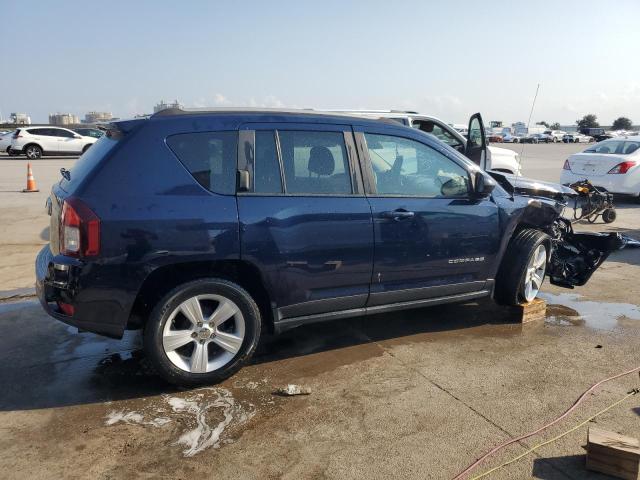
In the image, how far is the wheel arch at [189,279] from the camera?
3604 millimetres

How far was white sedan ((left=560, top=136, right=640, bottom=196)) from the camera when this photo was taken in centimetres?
1239

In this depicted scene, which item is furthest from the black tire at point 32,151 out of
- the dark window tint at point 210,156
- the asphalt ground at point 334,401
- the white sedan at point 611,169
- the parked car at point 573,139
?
the parked car at point 573,139

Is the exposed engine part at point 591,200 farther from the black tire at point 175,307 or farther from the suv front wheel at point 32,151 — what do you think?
the suv front wheel at point 32,151

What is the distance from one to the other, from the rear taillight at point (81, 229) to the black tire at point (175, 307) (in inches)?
21.7

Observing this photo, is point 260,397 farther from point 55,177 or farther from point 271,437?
point 55,177

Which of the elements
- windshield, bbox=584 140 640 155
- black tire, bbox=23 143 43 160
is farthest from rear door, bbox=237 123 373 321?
black tire, bbox=23 143 43 160

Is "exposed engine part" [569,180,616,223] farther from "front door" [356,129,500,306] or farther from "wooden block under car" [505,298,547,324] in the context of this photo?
"front door" [356,129,500,306]

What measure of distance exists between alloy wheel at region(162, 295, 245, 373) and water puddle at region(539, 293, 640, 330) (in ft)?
10.3

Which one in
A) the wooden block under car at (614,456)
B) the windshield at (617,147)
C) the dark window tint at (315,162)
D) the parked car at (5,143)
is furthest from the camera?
the parked car at (5,143)

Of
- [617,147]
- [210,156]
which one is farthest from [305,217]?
[617,147]

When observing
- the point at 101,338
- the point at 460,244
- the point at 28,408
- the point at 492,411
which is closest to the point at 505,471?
the point at 492,411

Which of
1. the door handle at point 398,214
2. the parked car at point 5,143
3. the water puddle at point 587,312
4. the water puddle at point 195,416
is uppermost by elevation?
the parked car at point 5,143

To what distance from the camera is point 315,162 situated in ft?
13.2

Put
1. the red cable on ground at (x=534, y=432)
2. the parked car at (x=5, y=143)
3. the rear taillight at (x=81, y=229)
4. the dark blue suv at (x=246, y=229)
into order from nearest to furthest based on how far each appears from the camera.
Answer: the red cable on ground at (x=534, y=432), the rear taillight at (x=81, y=229), the dark blue suv at (x=246, y=229), the parked car at (x=5, y=143)
